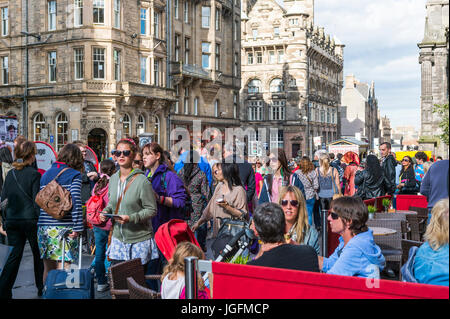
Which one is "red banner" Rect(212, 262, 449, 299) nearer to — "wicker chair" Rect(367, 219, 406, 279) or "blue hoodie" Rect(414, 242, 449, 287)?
"blue hoodie" Rect(414, 242, 449, 287)

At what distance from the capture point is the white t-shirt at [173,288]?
3709 millimetres

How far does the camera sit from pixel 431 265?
3.22 metres

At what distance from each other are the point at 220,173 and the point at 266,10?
57.5 meters

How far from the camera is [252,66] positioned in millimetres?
60281

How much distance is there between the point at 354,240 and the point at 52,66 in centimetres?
2730

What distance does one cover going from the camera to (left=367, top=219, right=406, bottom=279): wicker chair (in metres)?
6.66

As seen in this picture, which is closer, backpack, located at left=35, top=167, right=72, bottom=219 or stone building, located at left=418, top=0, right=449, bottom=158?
backpack, located at left=35, top=167, right=72, bottom=219

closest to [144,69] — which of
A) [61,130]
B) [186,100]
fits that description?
[186,100]

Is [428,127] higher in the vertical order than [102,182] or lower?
higher

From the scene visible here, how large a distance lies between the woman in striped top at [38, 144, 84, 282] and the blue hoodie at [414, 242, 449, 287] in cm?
376

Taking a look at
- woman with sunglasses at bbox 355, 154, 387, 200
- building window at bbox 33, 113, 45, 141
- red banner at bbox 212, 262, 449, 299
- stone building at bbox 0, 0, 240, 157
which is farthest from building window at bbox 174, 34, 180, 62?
red banner at bbox 212, 262, 449, 299

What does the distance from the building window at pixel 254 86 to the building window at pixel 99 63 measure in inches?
1366
